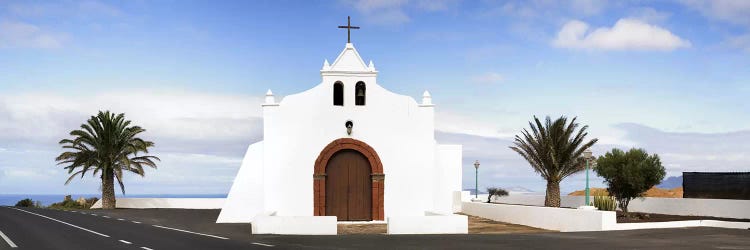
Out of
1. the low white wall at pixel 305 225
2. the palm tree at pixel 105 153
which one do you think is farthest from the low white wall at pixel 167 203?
the low white wall at pixel 305 225

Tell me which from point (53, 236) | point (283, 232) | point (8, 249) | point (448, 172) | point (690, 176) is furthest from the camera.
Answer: point (690, 176)

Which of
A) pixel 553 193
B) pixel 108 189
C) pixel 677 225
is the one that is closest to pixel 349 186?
pixel 677 225

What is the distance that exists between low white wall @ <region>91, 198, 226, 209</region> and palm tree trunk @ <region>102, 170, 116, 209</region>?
1881 mm

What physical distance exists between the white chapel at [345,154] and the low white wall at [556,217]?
12.8 ft

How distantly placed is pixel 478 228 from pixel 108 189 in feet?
93.1

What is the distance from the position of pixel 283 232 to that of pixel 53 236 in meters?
7.15

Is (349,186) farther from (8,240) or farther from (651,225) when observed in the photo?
(8,240)

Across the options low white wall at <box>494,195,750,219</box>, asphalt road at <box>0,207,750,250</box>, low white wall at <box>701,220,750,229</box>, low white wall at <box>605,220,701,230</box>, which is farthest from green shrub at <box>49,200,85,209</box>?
low white wall at <box>701,220,750,229</box>

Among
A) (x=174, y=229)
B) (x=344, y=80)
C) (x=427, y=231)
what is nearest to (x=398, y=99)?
(x=344, y=80)

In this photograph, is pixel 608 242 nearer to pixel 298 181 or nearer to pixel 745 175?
pixel 298 181

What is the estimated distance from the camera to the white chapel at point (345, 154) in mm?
32781

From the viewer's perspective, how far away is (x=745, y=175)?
1629 inches

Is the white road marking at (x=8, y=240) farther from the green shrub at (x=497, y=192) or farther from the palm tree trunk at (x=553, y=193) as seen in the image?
the green shrub at (x=497, y=192)

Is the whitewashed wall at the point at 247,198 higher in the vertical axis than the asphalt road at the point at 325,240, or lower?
higher
